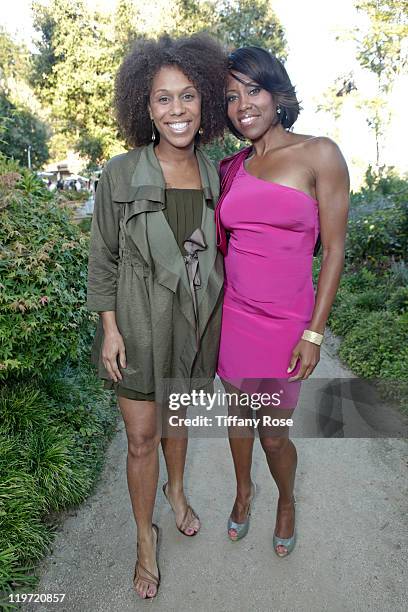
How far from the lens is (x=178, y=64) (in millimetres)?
2199

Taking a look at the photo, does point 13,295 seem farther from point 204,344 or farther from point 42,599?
point 42,599

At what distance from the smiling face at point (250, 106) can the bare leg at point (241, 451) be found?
117 centimetres

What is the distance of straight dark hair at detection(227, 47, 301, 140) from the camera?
2205mm

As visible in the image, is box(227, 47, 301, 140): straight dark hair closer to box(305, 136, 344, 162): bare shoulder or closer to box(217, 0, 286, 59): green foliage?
box(305, 136, 344, 162): bare shoulder

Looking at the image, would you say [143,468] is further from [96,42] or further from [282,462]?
[96,42]

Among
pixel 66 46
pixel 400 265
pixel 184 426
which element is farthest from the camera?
pixel 66 46

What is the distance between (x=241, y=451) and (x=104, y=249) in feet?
3.95

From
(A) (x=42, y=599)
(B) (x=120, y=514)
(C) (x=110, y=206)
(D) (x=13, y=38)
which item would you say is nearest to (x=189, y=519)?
(B) (x=120, y=514)

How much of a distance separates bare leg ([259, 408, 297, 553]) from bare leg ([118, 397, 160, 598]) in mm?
513

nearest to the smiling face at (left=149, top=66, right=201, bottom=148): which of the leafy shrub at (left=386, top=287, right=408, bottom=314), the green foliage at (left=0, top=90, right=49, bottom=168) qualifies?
the leafy shrub at (left=386, top=287, right=408, bottom=314)

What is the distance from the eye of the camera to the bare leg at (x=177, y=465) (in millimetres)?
2645

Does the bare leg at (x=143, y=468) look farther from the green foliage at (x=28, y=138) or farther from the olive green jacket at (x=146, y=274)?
the green foliage at (x=28, y=138)

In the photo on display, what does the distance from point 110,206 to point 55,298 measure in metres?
0.93

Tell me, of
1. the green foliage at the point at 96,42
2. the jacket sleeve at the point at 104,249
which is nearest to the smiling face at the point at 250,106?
the jacket sleeve at the point at 104,249
